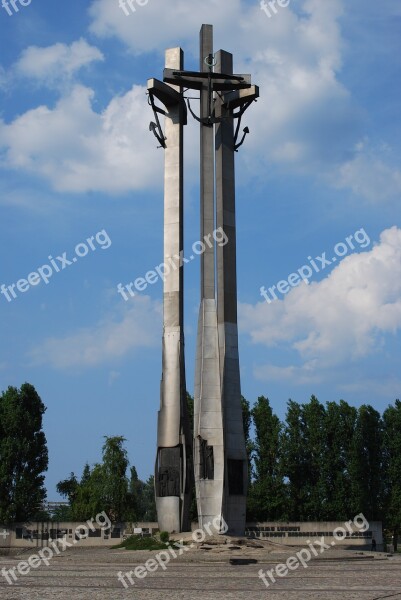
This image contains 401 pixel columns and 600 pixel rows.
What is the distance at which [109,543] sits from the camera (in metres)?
34.0

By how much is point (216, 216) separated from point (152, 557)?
42.9 feet

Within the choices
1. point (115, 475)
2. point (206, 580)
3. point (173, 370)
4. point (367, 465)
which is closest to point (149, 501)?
point (115, 475)

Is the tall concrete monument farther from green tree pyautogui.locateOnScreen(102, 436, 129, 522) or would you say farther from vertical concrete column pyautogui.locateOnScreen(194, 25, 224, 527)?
green tree pyautogui.locateOnScreen(102, 436, 129, 522)

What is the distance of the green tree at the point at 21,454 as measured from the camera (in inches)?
1492

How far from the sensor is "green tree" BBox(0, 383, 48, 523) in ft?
124

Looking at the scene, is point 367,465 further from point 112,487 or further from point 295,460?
point 112,487

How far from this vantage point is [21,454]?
39.0 meters

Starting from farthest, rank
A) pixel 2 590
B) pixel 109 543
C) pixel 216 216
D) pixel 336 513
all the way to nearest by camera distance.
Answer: pixel 336 513
pixel 109 543
pixel 216 216
pixel 2 590

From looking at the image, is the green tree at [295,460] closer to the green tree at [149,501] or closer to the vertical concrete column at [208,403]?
the vertical concrete column at [208,403]

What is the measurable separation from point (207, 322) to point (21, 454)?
15.7 metres

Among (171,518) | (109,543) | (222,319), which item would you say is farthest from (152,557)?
(109,543)

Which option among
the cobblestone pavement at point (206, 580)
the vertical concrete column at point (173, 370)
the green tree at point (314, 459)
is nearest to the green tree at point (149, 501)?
the green tree at point (314, 459)

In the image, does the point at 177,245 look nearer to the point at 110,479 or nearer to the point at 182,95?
the point at 182,95

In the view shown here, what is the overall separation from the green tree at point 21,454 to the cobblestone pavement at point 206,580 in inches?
592
